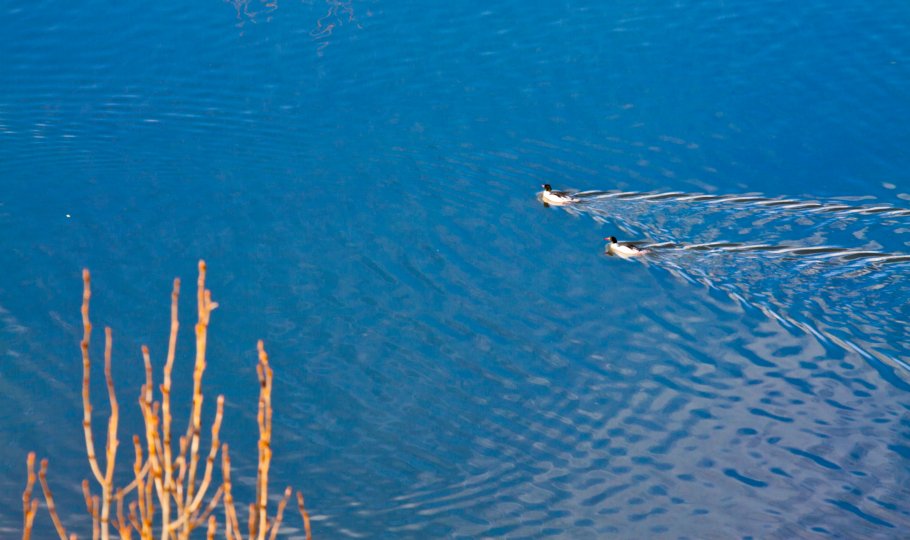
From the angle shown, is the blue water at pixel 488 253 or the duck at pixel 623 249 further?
the duck at pixel 623 249

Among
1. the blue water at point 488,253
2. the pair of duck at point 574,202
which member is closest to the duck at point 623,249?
the pair of duck at point 574,202

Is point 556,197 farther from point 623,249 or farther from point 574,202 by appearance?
point 623,249

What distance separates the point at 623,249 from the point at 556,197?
3.37 ft

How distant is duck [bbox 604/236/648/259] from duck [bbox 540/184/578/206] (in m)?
0.76

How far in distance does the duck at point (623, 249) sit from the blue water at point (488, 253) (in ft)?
0.37

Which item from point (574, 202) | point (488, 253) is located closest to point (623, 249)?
point (574, 202)

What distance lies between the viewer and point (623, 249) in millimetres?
9805

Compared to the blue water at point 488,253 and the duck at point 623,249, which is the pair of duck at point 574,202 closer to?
the duck at point 623,249

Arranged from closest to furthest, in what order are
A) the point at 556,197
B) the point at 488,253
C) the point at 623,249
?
the point at 623,249 → the point at 488,253 → the point at 556,197

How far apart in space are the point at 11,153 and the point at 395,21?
5581 millimetres

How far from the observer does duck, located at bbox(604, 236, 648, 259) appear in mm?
9750

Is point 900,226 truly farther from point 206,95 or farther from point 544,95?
point 206,95

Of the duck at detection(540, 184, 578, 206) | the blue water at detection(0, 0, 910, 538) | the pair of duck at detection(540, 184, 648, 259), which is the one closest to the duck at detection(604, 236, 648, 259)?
the pair of duck at detection(540, 184, 648, 259)

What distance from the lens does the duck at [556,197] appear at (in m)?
10.5
